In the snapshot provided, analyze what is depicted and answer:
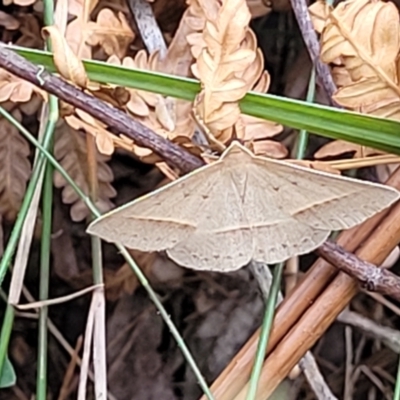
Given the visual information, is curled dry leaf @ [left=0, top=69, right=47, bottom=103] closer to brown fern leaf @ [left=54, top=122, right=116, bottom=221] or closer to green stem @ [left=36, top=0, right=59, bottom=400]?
green stem @ [left=36, top=0, right=59, bottom=400]

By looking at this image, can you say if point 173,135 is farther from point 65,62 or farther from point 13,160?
point 13,160

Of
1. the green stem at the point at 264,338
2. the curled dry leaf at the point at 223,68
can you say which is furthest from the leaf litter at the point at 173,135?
the green stem at the point at 264,338

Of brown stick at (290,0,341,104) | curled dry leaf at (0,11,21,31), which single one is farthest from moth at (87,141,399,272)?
curled dry leaf at (0,11,21,31)

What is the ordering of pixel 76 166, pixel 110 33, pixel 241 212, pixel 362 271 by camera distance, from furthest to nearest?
pixel 76 166
pixel 110 33
pixel 362 271
pixel 241 212

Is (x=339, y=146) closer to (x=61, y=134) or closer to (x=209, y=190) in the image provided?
(x=209, y=190)

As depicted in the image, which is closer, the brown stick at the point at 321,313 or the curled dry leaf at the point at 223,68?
the curled dry leaf at the point at 223,68

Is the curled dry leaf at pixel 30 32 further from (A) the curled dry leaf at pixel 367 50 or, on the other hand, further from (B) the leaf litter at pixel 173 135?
(A) the curled dry leaf at pixel 367 50

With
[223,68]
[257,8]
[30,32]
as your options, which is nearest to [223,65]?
[223,68]
